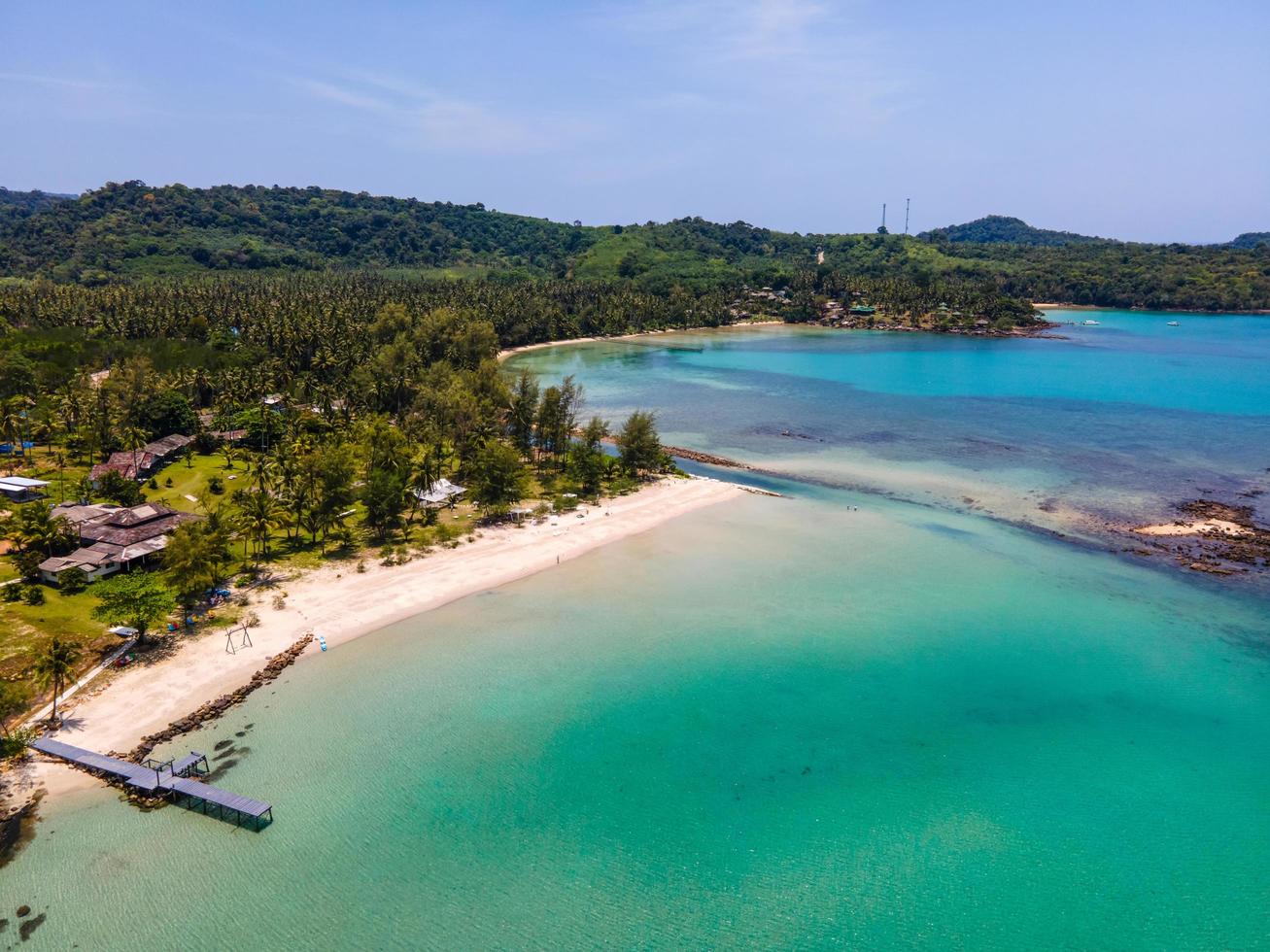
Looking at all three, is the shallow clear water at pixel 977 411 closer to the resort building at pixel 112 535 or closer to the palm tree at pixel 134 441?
the palm tree at pixel 134 441

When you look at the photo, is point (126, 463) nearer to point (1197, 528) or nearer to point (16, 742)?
point (16, 742)

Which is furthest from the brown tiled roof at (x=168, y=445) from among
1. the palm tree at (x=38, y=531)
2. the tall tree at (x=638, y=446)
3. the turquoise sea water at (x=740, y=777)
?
the tall tree at (x=638, y=446)

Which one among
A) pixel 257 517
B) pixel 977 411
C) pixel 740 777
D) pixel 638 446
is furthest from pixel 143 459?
pixel 977 411

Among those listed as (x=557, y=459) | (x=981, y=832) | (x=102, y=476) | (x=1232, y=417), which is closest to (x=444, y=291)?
(x=557, y=459)

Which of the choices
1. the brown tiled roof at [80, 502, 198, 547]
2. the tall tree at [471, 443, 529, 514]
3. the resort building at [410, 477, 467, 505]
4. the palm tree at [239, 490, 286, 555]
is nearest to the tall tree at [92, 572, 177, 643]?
the brown tiled roof at [80, 502, 198, 547]

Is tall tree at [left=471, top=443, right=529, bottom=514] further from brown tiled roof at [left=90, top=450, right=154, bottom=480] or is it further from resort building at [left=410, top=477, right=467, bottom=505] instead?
brown tiled roof at [left=90, top=450, right=154, bottom=480]

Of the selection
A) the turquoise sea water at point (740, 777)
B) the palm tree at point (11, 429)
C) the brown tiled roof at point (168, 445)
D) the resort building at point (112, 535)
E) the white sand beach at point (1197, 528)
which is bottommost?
the turquoise sea water at point (740, 777)

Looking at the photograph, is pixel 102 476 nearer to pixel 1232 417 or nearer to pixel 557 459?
pixel 557 459
